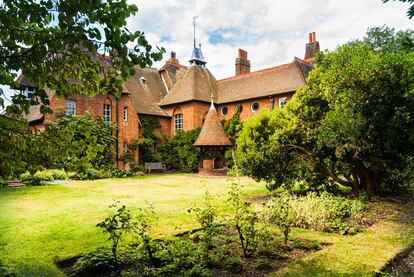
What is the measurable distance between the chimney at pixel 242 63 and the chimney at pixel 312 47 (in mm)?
6810

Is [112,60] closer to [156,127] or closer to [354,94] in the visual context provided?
[354,94]

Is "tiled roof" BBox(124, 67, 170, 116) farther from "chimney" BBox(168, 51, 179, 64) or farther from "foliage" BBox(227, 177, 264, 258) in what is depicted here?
"foliage" BBox(227, 177, 264, 258)

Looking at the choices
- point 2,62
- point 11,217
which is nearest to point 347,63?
point 2,62

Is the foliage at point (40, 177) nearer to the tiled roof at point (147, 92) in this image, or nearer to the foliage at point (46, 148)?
the tiled roof at point (147, 92)

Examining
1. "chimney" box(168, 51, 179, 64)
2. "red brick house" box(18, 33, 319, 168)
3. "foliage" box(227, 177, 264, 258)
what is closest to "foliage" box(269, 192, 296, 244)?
"foliage" box(227, 177, 264, 258)

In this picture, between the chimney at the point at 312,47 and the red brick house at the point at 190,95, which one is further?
the chimney at the point at 312,47

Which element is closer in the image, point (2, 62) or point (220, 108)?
point (2, 62)

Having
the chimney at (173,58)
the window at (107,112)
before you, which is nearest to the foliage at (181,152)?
the window at (107,112)

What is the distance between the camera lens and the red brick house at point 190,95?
27.3m

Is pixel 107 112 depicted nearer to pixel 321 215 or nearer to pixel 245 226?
pixel 321 215

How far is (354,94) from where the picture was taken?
10.3 meters

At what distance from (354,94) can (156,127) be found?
75.9 ft

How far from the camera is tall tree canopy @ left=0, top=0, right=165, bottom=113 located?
2.73 m

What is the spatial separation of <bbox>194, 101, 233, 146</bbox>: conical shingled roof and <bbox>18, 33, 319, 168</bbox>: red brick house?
3807 millimetres
